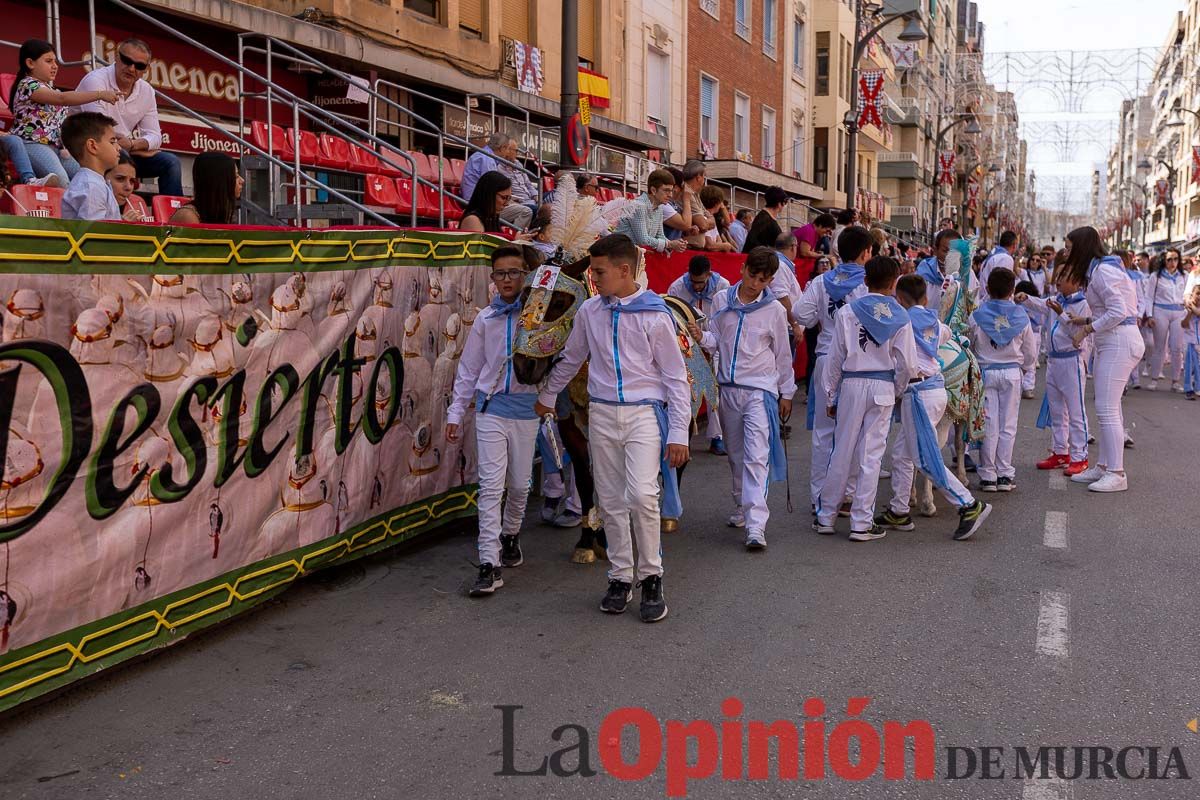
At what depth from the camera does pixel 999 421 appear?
29.3 feet

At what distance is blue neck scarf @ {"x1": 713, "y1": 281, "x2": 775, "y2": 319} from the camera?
7285 mm

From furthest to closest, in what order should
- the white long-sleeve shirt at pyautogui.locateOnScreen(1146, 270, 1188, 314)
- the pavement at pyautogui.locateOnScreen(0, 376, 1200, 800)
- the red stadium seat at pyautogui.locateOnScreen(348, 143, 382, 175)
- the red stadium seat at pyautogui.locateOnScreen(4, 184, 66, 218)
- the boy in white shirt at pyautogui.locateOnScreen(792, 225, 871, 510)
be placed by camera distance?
the white long-sleeve shirt at pyautogui.locateOnScreen(1146, 270, 1188, 314) → the red stadium seat at pyautogui.locateOnScreen(348, 143, 382, 175) → the boy in white shirt at pyautogui.locateOnScreen(792, 225, 871, 510) → the red stadium seat at pyautogui.locateOnScreen(4, 184, 66, 218) → the pavement at pyautogui.locateOnScreen(0, 376, 1200, 800)

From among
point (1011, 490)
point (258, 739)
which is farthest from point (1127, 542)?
point (258, 739)

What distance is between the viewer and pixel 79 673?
447 cm

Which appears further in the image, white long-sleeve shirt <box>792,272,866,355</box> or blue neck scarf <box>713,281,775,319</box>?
white long-sleeve shirt <box>792,272,866,355</box>

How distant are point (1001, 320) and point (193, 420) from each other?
651cm

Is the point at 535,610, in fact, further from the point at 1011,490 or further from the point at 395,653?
the point at 1011,490

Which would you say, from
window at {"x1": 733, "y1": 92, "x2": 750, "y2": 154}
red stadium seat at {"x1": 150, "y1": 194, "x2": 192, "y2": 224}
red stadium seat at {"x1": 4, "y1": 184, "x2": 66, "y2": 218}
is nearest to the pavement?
red stadium seat at {"x1": 4, "y1": 184, "x2": 66, "y2": 218}

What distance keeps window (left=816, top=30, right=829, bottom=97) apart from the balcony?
18.1 metres

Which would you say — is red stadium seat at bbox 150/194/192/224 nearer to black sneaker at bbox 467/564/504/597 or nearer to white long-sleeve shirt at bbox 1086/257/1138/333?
black sneaker at bbox 467/564/504/597

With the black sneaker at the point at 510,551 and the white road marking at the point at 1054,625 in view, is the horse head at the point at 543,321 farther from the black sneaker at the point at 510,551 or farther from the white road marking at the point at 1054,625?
the white road marking at the point at 1054,625


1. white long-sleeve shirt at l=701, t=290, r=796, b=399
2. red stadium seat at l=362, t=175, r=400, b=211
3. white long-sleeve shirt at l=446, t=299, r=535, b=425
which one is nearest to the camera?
white long-sleeve shirt at l=446, t=299, r=535, b=425

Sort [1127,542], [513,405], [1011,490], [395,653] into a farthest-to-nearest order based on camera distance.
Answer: [1011,490] → [1127,542] → [513,405] → [395,653]

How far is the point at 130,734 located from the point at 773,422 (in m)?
4.45
